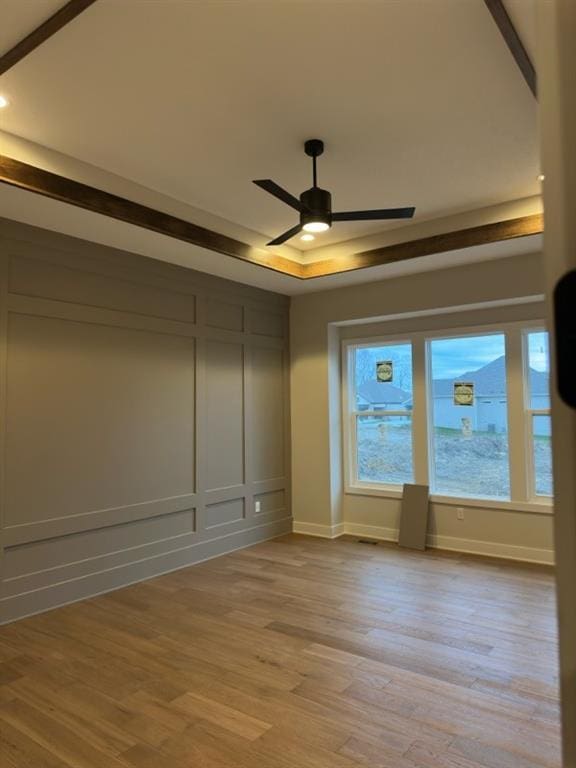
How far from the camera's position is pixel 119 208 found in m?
3.70

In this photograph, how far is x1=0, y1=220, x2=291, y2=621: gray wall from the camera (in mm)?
3695

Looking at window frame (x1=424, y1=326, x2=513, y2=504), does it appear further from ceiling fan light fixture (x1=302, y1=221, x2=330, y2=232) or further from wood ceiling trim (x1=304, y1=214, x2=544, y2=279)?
ceiling fan light fixture (x1=302, y1=221, x2=330, y2=232)

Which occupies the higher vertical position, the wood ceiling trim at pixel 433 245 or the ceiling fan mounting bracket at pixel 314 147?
the ceiling fan mounting bracket at pixel 314 147

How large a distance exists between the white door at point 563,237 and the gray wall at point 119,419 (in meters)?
3.82

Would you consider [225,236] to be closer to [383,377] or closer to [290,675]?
[383,377]

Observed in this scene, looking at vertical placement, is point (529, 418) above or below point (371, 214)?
below

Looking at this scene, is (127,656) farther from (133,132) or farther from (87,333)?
(133,132)

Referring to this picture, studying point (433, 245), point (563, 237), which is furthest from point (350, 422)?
point (563, 237)

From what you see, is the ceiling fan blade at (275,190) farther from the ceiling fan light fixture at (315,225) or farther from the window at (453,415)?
the window at (453,415)

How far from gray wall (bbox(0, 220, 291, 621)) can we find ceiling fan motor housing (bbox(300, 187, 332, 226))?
1840 millimetres

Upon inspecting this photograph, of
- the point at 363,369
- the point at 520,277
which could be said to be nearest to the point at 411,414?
the point at 363,369

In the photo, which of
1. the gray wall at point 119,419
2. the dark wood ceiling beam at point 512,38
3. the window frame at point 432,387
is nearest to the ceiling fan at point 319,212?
the dark wood ceiling beam at point 512,38

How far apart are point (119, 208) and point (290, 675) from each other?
320 cm

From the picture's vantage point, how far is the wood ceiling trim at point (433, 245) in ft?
13.9
